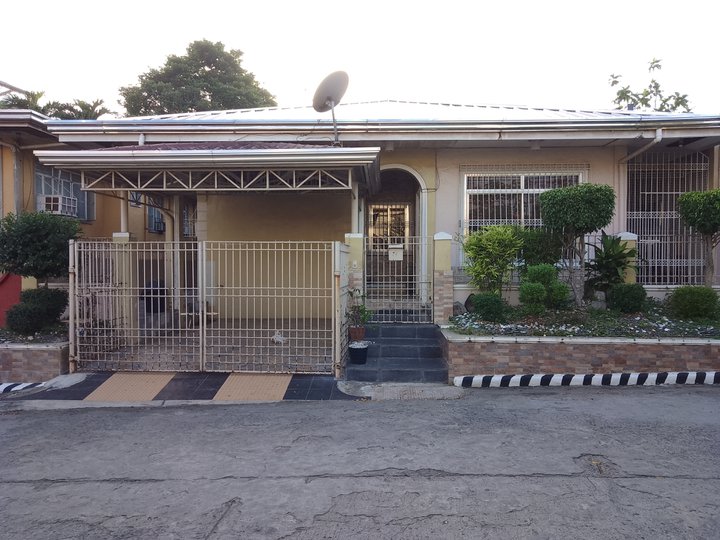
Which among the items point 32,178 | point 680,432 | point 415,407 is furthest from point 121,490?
point 32,178

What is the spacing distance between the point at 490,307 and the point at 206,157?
16.0 ft

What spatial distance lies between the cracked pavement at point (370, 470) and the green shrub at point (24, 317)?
1.72 meters

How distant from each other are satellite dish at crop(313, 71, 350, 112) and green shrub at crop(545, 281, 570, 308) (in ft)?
14.9

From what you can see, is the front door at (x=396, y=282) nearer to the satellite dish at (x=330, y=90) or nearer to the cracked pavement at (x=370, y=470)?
the satellite dish at (x=330, y=90)

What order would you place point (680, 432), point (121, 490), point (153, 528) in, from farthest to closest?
point (680, 432)
point (121, 490)
point (153, 528)

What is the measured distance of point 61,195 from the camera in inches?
435

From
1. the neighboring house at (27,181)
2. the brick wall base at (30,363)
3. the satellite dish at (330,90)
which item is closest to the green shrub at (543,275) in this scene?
the satellite dish at (330,90)

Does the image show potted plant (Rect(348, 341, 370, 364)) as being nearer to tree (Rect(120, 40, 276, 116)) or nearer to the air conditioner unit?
the air conditioner unit

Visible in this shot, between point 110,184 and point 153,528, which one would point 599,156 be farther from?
point 153,528

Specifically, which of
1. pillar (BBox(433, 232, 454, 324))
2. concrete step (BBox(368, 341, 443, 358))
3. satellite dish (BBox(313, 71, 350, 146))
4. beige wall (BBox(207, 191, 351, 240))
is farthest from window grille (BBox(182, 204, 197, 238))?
pillar (BBox(433, 232, 454, 324))

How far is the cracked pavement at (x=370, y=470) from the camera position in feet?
11.7

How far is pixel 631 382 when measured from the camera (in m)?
7.20

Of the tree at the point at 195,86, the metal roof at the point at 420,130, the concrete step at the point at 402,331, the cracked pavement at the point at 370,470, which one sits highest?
the tree at the point at 195,86

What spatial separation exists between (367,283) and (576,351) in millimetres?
3780
